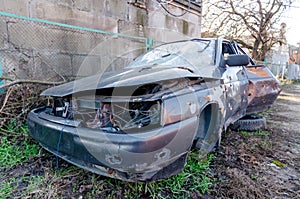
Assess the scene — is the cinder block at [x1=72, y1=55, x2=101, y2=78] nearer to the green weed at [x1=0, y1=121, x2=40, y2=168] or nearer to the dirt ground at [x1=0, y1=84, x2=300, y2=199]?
the green weed at [x1=0, y1=121, x2=40, y2=168]

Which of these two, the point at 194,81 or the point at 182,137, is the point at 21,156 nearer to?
the point at 182,137

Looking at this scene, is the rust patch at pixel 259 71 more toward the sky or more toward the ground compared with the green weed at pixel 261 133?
more toward the sky

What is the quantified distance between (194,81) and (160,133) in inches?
31.9

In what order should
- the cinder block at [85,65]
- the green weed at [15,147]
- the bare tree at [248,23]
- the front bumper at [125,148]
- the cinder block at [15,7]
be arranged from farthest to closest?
the bare tree at [248,23] → the cinder block at [85,65] → the cinder block at [15,7] → the green weed at [15,147] → the front bumper at [125,148]

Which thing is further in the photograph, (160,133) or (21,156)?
(21,156)

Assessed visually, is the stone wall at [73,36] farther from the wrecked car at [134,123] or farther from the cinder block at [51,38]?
the wrecked car at [134,123]

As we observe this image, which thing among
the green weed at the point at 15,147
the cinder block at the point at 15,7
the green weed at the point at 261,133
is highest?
the cinder block at the point at 15,7

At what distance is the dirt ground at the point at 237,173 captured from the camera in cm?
180

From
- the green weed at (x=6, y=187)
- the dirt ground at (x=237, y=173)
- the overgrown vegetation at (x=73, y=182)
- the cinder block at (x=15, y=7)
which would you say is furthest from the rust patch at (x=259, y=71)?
the cinder block at (x=15, y=7)

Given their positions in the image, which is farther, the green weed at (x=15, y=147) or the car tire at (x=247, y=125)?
the car tire at (x=247, y=125)

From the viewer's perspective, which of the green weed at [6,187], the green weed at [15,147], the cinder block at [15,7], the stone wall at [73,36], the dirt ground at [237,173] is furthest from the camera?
the stone wall at [73,36]

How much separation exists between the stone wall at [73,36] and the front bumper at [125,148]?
6.94 ft

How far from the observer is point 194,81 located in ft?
6.70

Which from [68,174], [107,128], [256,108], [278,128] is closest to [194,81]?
[107,128]
